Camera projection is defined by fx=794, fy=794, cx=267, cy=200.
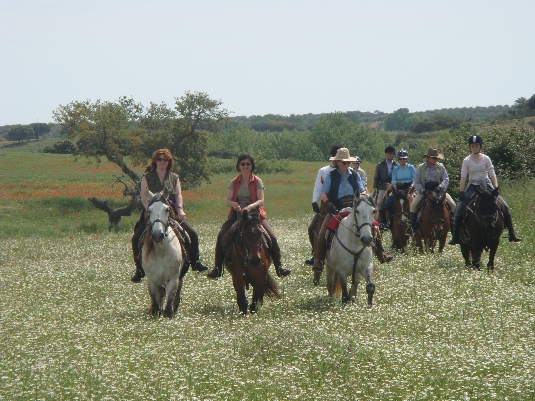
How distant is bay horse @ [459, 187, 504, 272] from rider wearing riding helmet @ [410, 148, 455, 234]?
9.73ft

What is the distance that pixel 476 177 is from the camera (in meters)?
17.2

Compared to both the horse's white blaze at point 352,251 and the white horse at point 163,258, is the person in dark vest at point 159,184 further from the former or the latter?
the horse's white blaze at point 352,251

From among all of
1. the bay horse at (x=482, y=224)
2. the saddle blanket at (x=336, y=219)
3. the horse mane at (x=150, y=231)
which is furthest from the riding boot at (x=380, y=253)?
the horse mane at (x=150, y=231)

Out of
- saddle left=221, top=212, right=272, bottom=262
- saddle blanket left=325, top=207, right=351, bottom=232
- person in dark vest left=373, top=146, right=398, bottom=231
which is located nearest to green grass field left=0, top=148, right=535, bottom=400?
saddle left=221, top=212, right=272, bottom=262

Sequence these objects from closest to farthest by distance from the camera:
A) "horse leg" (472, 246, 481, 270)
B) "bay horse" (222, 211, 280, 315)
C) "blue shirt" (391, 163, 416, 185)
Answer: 1. "bay horse" (222, 211, 280, 315)
2. "horse leg" (472, 246, 481, 270)
3. "blue shirt" (391, 163, 416, 185)

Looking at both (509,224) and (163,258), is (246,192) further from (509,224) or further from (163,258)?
(509,224)

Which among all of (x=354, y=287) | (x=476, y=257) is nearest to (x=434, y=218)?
(x=476, y=257)

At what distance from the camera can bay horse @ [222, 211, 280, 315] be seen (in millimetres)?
12914

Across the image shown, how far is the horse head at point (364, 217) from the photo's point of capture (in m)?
12.9

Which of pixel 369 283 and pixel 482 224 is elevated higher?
pixel 482 224

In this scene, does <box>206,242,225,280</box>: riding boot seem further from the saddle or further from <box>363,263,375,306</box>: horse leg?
<box>363,263,375,306</box>: horse leg

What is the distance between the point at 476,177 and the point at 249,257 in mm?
6595

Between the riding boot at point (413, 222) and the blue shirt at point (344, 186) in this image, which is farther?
the riding boot at point (413, 222)

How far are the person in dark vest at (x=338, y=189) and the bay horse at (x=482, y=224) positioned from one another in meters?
3.73
